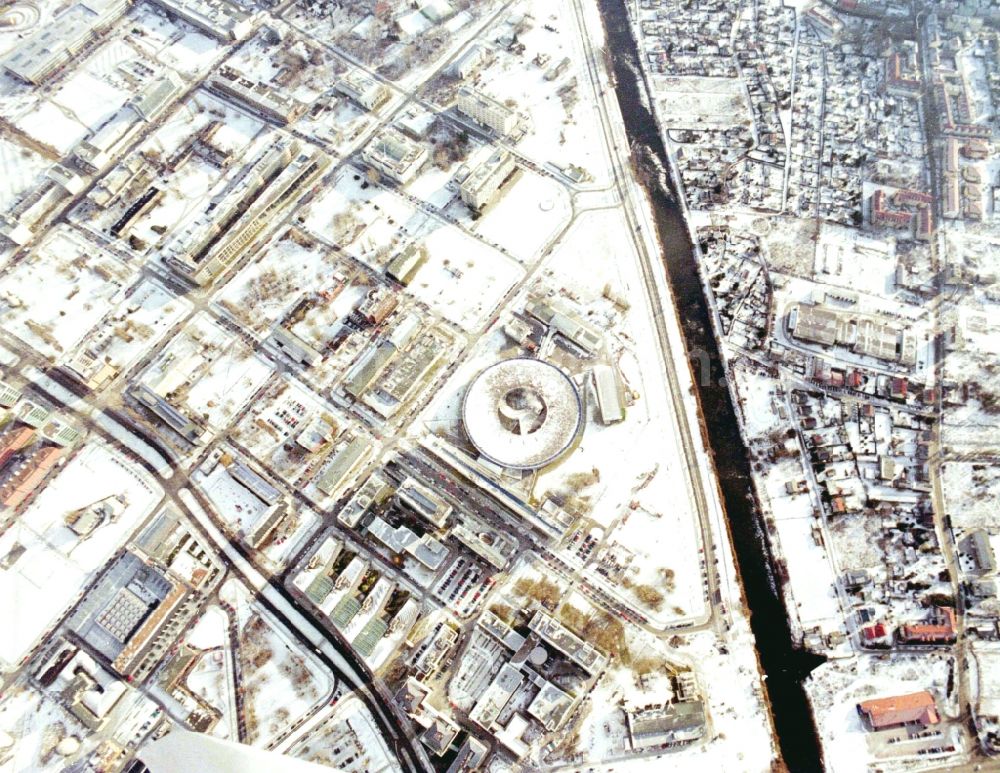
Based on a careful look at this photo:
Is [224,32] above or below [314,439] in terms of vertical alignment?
above

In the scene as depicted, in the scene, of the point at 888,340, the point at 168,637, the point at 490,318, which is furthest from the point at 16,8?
the point at 888,340

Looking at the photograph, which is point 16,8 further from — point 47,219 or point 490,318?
point 490,318

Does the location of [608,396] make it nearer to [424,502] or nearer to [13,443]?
[424,502]

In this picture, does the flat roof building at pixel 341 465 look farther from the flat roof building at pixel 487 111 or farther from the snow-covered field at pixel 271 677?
the flat roof building at pixel 487 111

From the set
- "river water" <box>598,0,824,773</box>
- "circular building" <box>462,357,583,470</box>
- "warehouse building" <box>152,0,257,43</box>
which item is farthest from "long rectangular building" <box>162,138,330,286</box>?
"river water" <box>598,0,824,773</box>

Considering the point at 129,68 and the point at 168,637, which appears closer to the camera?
the point at 168,637

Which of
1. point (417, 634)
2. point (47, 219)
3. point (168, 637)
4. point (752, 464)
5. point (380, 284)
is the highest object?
point (752, 464)
